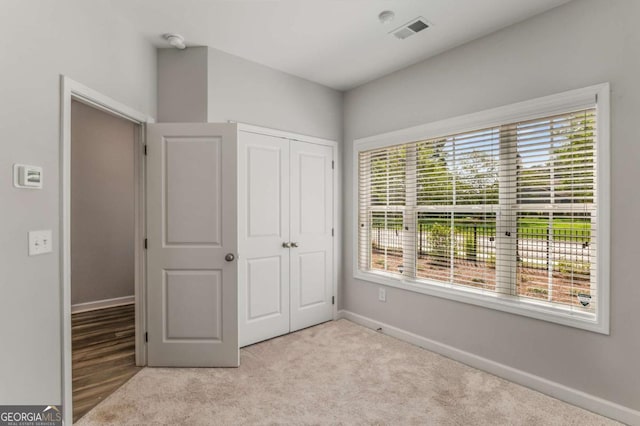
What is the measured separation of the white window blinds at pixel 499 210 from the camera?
2172 millimetres

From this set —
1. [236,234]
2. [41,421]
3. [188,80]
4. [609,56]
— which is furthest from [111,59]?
[609,56]

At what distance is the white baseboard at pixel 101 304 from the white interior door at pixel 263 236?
1.88 m

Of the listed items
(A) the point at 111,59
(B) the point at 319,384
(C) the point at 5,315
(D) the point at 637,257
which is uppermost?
(A) the point at 111,59

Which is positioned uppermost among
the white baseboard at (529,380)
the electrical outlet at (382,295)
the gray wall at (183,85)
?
the gray wall at (183,85)

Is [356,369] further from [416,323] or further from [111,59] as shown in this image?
[111,59]

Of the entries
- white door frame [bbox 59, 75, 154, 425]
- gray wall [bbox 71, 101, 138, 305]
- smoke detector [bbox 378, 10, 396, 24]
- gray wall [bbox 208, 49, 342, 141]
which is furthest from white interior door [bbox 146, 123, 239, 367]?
gray wall [bbox 71, 101, 138, 305]

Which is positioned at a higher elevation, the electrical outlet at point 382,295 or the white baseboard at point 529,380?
the electrical outlet at point 382,295

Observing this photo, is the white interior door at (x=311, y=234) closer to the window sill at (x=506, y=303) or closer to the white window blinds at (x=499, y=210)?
the white window blinds at (x=499, y=210)

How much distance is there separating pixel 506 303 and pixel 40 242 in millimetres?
3109

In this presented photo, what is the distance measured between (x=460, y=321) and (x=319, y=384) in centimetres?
134

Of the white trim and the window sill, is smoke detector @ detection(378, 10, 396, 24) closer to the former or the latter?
the white trim

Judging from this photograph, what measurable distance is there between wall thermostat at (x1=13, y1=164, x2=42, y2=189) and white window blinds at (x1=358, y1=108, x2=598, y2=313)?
2.84 m

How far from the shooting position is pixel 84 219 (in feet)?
13.7

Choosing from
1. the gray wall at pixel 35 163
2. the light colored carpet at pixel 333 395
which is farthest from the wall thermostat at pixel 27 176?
the light colored carpet at pixel 333 395
